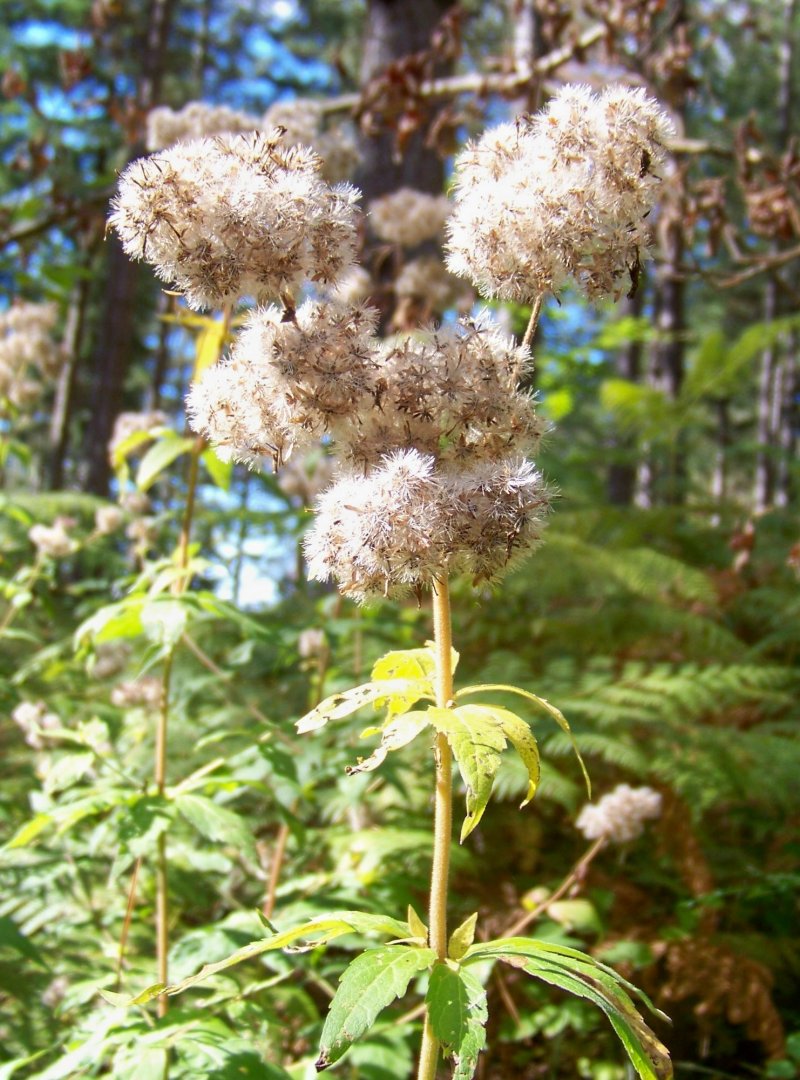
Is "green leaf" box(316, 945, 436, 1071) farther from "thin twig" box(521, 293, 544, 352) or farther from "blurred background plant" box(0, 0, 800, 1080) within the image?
"thin twig" box(521, 293, 544, 352)

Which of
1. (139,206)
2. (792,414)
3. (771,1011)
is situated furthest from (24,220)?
(792,414)

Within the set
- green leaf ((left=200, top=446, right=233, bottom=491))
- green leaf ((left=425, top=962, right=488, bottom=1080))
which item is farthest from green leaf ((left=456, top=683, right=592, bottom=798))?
green leaf ((left=200, top=446, right=233, bottom=491))

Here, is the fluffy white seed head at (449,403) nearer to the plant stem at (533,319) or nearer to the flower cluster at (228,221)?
the plant stem at (533,319)

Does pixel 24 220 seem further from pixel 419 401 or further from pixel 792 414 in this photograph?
pixel 792 414

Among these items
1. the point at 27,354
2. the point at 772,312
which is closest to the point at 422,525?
the point at 27,354

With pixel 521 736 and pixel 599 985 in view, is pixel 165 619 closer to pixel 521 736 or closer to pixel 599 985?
pixel 521 736

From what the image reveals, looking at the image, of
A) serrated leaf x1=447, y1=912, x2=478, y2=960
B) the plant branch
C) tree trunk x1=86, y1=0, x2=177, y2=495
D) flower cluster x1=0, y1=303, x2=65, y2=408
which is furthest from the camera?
tree trunk x1=86, y1=0, x2=177, y2=495
